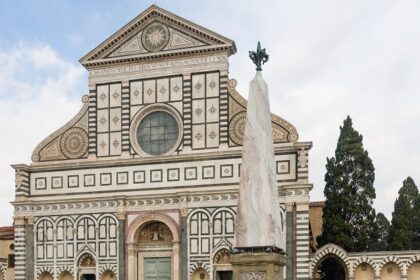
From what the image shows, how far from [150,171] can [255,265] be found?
18.7 meters

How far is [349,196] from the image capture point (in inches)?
1261

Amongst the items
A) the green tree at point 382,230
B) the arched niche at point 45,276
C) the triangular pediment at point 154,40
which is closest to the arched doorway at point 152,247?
the arched niche at point 45,276

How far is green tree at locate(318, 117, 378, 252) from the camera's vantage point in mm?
31500

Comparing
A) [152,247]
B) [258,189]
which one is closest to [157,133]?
[152,247]

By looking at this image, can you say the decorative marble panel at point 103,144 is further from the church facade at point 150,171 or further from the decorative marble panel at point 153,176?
the decorative marble panel at point 153,176

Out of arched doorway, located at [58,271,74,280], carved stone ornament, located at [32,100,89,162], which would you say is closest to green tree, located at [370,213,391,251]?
carved stone ornament, located at [32,100,89,162]

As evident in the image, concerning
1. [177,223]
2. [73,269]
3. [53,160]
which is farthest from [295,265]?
[53,160]

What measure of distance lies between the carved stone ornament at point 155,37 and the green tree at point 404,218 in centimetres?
1425

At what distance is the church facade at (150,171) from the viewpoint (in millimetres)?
29797

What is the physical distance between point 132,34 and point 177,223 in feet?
30.2

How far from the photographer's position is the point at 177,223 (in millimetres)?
30312

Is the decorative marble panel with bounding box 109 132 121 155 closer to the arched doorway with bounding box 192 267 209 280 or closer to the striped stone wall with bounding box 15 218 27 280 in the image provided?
the striped stone wall with bounding box 15 218 27 280

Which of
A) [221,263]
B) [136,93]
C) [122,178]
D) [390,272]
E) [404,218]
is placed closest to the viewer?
[390,272]

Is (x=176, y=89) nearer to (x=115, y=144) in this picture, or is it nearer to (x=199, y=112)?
(x=199, y=112)
